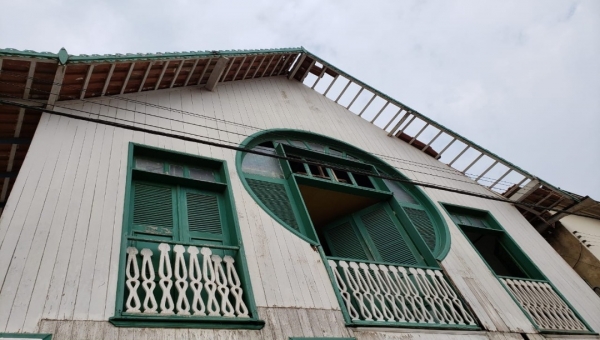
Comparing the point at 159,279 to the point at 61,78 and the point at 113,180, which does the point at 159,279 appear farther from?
the point at 61,78

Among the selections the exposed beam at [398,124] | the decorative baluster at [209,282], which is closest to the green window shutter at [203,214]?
the decorative baluster at [209,282]

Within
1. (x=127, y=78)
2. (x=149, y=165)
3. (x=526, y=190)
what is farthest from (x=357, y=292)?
(x=526, y=190)

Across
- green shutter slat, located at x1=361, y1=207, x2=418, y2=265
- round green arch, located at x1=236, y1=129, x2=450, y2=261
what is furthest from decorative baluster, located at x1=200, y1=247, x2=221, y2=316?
green shutter slat, located at x1=361, y1=207, x2=418, y2=265

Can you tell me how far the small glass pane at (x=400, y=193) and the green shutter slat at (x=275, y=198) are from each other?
3.09 m

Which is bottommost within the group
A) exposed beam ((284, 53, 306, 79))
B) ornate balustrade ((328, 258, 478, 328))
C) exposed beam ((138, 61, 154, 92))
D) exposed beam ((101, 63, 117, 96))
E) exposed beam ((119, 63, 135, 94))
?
ornate balustrade ((328, 258, 478, 328))

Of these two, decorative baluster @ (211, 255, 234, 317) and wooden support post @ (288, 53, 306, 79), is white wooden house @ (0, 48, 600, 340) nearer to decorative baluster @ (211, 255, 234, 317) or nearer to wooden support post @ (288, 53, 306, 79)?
decorative baluster @ (211, 255, 234, 317)

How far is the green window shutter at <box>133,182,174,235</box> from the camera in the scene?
561 centimetres

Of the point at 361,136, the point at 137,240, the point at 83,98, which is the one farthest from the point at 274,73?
the point at 137,240

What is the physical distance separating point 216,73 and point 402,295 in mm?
5957

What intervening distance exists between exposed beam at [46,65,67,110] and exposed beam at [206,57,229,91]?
3.22m

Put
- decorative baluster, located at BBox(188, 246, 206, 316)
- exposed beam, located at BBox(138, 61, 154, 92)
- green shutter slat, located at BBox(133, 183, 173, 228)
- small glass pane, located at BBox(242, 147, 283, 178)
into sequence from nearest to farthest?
1. decorative baluster, located at BBox(188, 246, 206, 316)
2. green shutter slat, located at BBox(133, 183, 173, 228)
3. exposed beam, located at BBox(138, 61, 154, 92)
4. small glass pane, located at BBox(242, 147, 283, 178)

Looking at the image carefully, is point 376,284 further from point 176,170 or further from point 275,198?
point 176,170

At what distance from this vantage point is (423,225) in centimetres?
866

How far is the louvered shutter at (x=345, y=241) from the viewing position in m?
8.20
